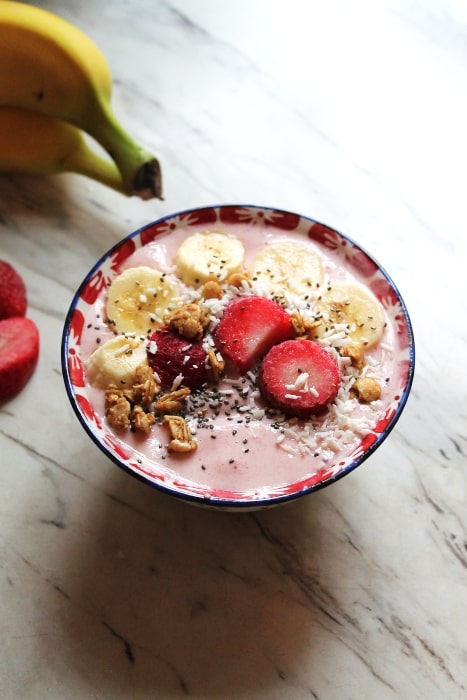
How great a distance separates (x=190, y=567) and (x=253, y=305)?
52 cm

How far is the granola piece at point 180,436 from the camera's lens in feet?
3.97

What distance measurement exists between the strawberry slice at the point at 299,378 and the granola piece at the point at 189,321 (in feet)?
0.45

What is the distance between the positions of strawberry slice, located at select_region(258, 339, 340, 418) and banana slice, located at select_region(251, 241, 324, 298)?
162 millimetres

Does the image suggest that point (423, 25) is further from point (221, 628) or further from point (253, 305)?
point (221, 628)

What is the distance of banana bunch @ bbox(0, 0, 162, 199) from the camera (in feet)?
5.48

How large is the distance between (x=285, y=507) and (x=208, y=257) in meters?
0.52

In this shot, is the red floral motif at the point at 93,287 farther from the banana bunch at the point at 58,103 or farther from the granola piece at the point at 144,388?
the banana bunch at the point at 58,103

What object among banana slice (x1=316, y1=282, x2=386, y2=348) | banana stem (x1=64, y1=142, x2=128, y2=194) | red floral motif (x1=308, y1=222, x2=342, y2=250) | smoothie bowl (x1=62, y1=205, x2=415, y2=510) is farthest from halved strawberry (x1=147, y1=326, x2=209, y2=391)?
banana stem (x1=64, y1=142, x2=128, y2=194)

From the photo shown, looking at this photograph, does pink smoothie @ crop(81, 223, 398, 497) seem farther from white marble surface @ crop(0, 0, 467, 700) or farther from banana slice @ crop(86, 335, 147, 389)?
white marble surface @ crop(0, 0, 467, 700)

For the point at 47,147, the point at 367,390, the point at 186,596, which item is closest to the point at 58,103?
the point at 47,147

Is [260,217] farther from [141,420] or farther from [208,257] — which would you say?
[141,420]

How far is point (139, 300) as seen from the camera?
139 centimetres

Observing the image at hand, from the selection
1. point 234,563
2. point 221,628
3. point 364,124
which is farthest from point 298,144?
point 221,628

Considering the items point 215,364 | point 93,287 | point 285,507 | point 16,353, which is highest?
point 215,364
